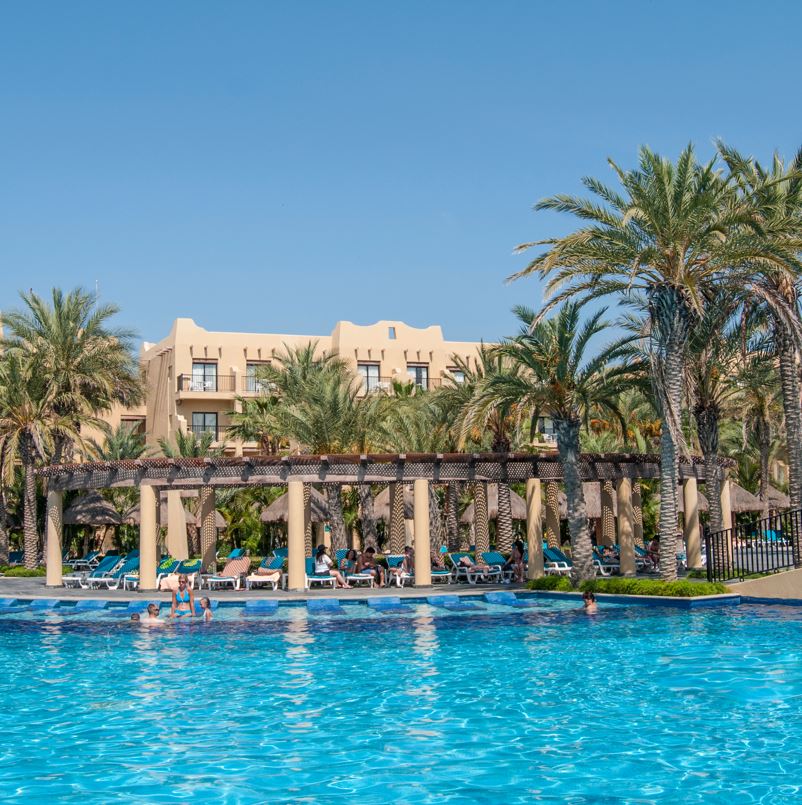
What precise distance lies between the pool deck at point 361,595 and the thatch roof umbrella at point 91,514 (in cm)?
561

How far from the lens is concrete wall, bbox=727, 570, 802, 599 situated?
20.8 metres

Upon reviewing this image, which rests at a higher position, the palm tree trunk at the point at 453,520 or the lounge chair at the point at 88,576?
the palm tree trunk at the point at 453,520

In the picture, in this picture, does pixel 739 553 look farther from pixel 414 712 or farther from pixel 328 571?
pixel 414 712

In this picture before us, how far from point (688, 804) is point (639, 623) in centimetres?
1074

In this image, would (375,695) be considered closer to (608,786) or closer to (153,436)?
(608,786)

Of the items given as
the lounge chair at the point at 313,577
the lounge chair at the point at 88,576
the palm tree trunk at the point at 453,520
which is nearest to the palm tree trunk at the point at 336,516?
the palm tree trunk at the point at 453,520

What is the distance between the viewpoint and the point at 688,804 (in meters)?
8.63

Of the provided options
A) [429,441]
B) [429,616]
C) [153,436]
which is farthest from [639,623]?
[153,436]

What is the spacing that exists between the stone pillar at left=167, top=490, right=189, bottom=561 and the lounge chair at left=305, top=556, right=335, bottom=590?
20.4 ft

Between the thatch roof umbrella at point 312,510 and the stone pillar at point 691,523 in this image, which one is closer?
the stone pillar at point 691,523

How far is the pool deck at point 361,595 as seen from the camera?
21.0 m

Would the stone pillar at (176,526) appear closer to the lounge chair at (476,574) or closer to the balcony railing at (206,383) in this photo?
the lounge chair at (476,574)

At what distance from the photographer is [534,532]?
2627 centimetres

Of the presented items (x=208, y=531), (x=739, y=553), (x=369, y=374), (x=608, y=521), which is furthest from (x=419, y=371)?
(x=739, y=553)
